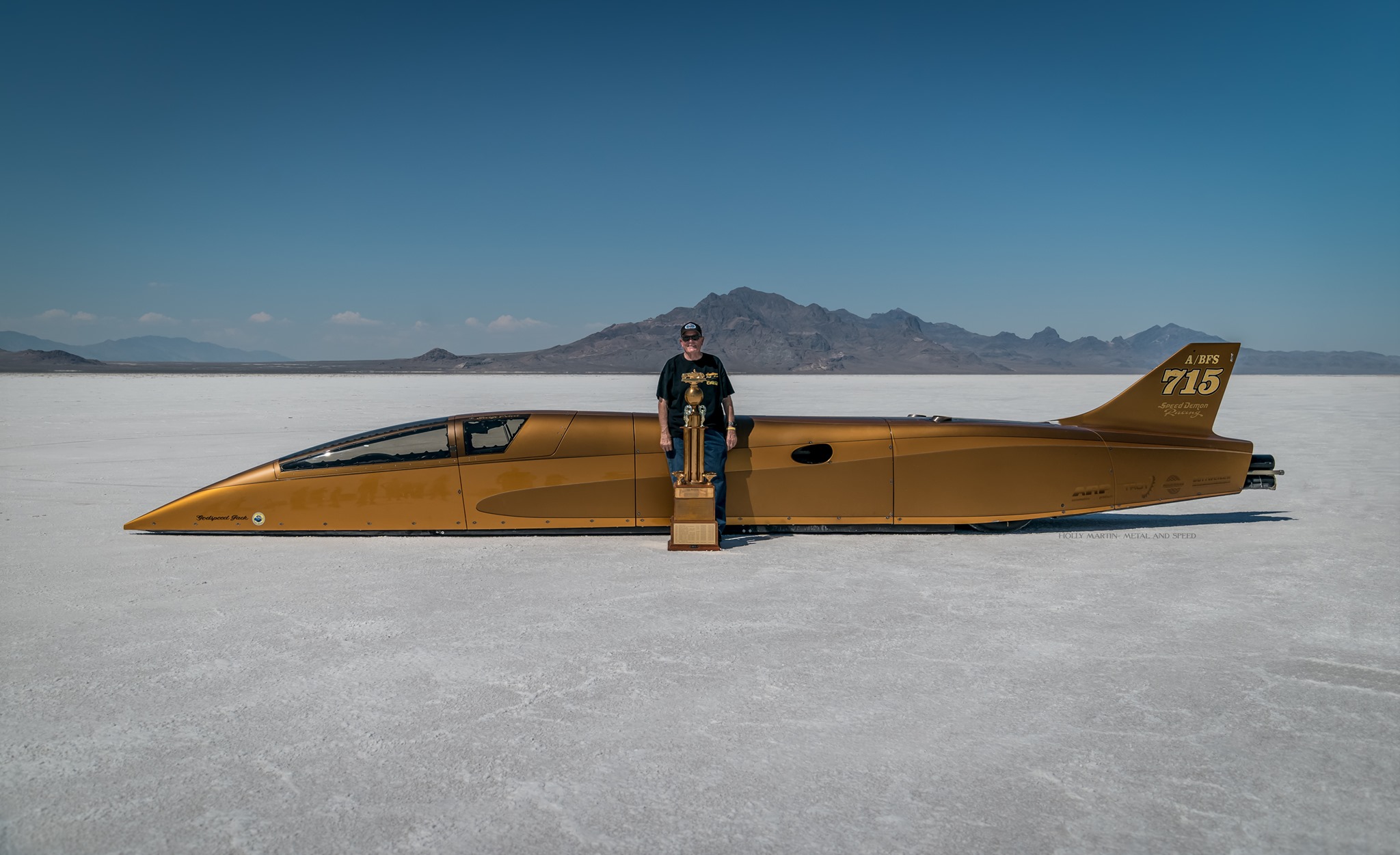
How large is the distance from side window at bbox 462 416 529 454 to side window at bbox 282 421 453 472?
191mm

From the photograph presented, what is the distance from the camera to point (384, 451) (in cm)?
699

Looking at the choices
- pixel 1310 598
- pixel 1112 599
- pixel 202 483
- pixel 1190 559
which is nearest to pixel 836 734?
pixel 1112 599

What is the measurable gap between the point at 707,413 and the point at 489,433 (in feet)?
6.24

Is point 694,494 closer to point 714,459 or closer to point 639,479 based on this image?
point 714,459

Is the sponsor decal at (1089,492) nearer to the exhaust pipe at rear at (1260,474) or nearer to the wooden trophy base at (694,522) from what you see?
the exhaust pipe at rear at (1260,474)

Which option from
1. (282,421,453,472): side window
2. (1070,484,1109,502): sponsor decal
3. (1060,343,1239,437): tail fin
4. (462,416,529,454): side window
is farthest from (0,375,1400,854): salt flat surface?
(1060,343,1239,437): tail fin

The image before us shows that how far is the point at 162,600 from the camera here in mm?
5203

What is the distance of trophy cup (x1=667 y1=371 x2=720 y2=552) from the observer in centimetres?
653

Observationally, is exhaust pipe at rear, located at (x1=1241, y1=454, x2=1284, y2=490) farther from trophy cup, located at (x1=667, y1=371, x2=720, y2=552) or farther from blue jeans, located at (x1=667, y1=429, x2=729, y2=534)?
trophy cup, located at (x1=667, y1=371, x2=720, y2=552)

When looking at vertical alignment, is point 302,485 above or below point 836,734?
above

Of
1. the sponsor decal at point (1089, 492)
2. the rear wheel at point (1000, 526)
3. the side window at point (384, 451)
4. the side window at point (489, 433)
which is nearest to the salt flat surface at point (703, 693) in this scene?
the rear wheel at point (1000, 526)

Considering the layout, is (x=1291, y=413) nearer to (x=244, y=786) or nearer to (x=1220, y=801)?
(x=1220, y=801)

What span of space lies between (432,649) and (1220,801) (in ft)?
11.7

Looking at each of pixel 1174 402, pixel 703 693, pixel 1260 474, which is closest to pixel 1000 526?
pixel 1174 402
